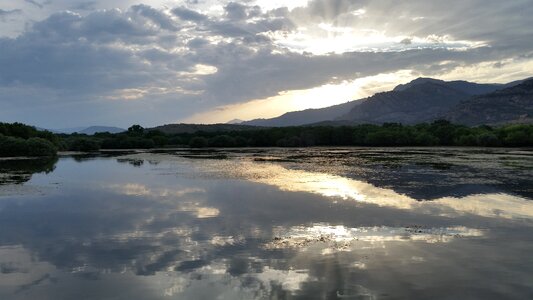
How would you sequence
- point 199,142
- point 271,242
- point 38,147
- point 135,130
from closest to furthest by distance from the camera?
1. point 271,242
2. point 38,147
3. point 199,142
4. point 135,130

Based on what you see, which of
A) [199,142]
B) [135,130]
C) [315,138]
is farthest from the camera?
[135,130]

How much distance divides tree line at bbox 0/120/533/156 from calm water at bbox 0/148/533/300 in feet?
235

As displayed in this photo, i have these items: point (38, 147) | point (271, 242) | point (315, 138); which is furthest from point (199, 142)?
point (271, 242)

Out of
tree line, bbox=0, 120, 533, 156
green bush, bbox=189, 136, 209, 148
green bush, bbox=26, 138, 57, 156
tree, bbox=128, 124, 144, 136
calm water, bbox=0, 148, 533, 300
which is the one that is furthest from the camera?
tree, bbox=128, 124, 144, 136

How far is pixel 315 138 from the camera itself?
13450 cm

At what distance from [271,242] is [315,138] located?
117 meters

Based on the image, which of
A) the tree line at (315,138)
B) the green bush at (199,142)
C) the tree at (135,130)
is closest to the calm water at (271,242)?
the tree line at (315,138)

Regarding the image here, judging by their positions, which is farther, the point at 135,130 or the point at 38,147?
the point at 135,130

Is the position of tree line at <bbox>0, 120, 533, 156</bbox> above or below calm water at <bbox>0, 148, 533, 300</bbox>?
above

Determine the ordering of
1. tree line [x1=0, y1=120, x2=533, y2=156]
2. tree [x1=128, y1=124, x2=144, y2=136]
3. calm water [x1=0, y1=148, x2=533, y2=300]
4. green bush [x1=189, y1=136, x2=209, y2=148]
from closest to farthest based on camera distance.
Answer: calm water [x1=0, y1=148, x2=533, y2=300] < tree line [x1=0, y1=120, x2=533, y2=156] < green bush [x1=189, y1=136, x2=209, y2=148] < tree [x1=128, y1=124, x2=144, y2=136]

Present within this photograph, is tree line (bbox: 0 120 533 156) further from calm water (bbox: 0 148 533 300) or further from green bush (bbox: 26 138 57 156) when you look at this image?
calm water (bbox: 0 148 533 300)

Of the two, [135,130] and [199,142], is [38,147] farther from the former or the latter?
[135,130]

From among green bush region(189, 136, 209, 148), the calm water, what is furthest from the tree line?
the calm water

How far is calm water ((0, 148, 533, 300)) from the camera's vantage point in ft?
43.3
